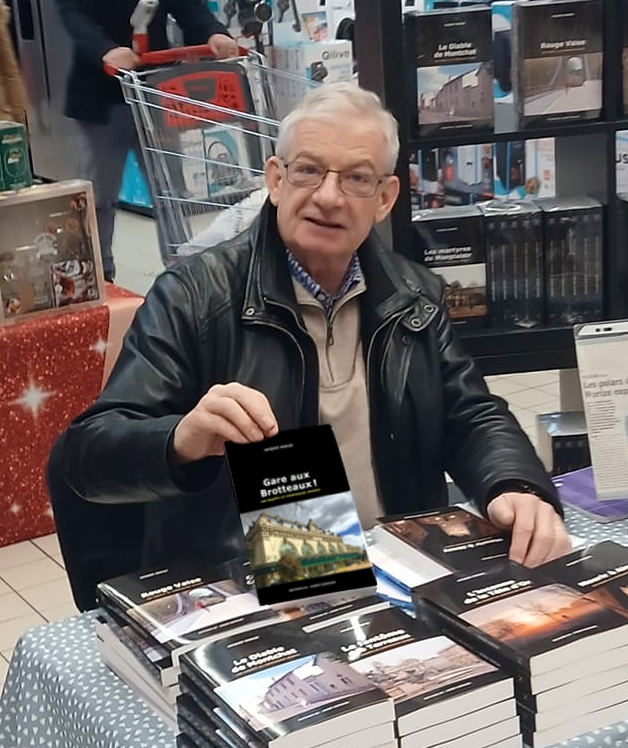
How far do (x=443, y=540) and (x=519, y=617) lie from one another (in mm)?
331

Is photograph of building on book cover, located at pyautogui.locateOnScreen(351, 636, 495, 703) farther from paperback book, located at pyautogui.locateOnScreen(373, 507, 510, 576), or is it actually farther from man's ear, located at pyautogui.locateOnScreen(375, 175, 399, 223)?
man's ear, located at pyautogui.locateOnScreen(375, 175, 399, 223)

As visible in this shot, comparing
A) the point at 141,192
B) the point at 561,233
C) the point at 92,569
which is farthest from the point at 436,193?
the point at 141,192

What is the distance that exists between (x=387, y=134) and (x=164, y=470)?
2.52 ft

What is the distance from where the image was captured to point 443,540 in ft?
6.19

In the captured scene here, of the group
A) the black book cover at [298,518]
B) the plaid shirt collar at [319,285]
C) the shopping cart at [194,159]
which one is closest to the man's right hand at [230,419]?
the black book cover at [298,518]

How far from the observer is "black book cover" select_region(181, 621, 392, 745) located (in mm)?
1361

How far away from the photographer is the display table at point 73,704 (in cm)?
157

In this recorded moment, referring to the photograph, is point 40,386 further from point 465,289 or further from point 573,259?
point 573,259

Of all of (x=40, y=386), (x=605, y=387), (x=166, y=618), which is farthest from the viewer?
(x=40, y=386)

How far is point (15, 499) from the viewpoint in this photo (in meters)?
4.21

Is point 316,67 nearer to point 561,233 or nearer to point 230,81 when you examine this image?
point 230,81

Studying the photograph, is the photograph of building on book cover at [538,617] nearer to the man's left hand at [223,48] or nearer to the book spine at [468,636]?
the book spine at [468,636]

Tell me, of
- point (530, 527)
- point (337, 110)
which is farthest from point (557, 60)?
point (530, 527)

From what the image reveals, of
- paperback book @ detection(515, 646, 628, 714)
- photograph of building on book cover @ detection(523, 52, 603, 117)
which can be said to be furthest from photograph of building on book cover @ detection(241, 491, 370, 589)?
photograph of building on book cover @ detection(523, 52, 603, 117)
